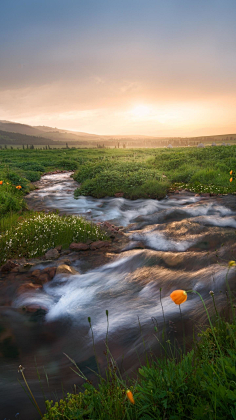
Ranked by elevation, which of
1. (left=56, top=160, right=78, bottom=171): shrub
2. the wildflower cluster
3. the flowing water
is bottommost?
the flowing water

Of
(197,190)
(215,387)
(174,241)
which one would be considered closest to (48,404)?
(215,387)

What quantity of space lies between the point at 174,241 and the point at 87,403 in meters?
5.71

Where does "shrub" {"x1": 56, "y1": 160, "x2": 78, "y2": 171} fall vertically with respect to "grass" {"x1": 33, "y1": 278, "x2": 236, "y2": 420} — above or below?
above

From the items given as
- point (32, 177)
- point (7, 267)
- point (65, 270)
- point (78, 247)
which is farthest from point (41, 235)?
point (32, 177)

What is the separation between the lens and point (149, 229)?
28.8ft

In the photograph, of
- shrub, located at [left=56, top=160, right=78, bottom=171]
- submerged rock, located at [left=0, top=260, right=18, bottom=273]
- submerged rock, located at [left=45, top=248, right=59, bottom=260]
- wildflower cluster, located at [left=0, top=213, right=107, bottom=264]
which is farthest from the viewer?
shrub, located at [left=56, top=160, right=78, bottom=171]

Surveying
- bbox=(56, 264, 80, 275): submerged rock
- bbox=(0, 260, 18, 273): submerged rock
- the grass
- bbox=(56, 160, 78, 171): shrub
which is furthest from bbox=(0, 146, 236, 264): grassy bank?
bbox=(56, 160, 78, 171): shrub

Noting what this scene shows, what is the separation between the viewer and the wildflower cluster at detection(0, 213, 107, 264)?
680cm

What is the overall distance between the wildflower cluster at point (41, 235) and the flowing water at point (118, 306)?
3.35 feet

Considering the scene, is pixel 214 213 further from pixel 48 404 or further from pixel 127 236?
pixel 48 404

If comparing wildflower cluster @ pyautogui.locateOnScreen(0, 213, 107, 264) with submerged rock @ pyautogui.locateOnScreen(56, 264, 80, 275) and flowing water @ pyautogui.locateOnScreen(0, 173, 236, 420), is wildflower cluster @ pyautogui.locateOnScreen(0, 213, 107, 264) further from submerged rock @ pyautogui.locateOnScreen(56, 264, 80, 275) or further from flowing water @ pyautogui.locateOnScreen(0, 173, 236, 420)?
submerged rock @ pyautogui.locateOnScreen(56, 264, 80, 275)

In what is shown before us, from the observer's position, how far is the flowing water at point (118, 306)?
3.24 m

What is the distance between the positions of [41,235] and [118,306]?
3700 millimetres

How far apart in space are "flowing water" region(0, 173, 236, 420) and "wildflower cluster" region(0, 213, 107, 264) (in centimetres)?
102
